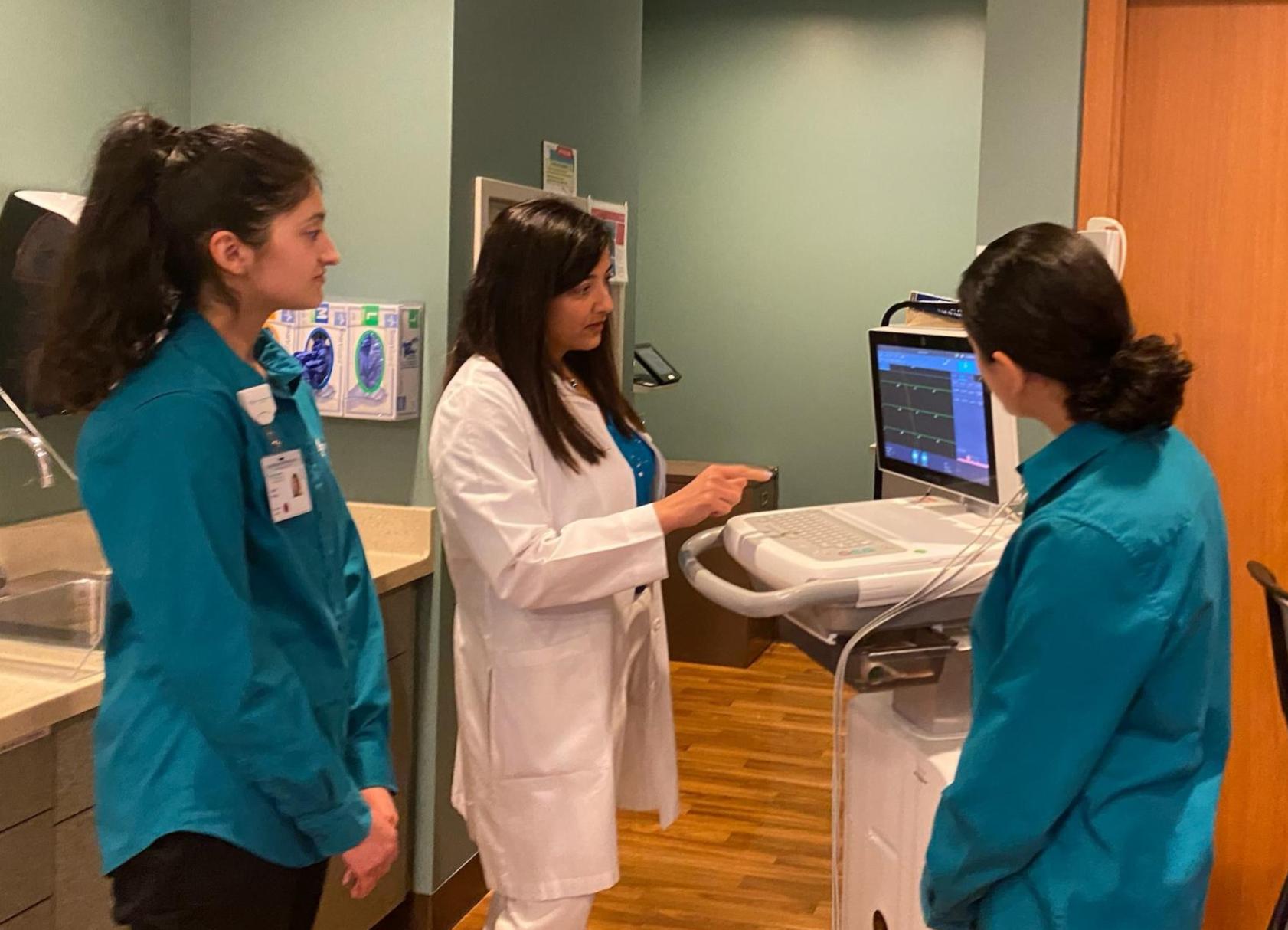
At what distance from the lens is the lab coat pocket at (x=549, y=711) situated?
200 cm

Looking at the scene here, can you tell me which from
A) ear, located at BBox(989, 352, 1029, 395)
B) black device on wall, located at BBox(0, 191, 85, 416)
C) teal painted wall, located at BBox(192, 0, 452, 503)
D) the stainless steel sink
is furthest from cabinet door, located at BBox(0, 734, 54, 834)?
ear, located at BBox(989, 352, 1029, 395)

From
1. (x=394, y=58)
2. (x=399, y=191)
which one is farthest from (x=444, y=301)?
(x=394, y=58)

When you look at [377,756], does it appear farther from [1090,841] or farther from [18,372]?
[18,372]

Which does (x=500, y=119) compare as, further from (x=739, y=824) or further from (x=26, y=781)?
(x=739, y=824)

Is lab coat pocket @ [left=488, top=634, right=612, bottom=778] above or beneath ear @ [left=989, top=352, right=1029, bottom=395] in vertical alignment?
beneath

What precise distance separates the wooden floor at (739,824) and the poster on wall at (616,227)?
1468mm

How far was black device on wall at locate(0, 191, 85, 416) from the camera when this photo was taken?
2.20 m

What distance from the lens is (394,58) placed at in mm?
2684

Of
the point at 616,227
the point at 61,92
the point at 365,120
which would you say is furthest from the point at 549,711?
the point at 616,227

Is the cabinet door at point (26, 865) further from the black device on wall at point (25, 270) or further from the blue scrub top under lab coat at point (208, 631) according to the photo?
the black device on wall at point (25, 270)

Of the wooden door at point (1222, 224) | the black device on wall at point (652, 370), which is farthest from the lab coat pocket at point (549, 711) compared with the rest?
the black device on wall at point (652, 370)

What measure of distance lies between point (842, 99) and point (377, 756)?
438 cm

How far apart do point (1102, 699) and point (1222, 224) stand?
59.4 inches

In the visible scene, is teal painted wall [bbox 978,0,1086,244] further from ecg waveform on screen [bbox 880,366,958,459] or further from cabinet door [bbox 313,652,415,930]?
cabinet door [bbox 313,652,415,930]
